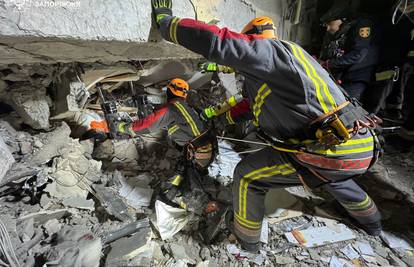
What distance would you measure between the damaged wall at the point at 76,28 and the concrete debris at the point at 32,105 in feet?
1.10

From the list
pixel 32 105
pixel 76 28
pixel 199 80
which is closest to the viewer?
pixel 76 28

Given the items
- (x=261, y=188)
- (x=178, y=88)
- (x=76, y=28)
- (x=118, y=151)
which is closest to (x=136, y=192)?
(x=118, y=151)

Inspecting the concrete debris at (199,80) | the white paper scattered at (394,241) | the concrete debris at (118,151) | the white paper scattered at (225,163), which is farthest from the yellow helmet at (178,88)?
the white paper scattered at (394,241)

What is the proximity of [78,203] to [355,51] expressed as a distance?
12.6 ft

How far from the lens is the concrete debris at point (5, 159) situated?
155 cm

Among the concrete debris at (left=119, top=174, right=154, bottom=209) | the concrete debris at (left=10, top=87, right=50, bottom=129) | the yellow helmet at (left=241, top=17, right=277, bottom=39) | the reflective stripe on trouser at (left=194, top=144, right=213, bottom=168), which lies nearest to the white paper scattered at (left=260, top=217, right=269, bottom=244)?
the reflective stripe on trouser at (left=194, top=144, right=213, bottom=168)

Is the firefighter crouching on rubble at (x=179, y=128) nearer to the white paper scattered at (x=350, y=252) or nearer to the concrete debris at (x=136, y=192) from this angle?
the concrete debris at (x=136, y=192)

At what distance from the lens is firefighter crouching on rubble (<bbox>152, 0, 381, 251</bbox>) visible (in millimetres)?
1348

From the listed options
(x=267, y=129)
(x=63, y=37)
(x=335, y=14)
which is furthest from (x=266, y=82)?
(x=335, y=14)

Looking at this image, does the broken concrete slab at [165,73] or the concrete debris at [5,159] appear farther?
the broken concrete slab at [165,73]

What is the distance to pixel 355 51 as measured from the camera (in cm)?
322

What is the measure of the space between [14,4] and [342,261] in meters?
2.95

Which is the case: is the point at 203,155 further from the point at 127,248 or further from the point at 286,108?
the point at 286,108

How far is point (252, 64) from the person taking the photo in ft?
4.46
